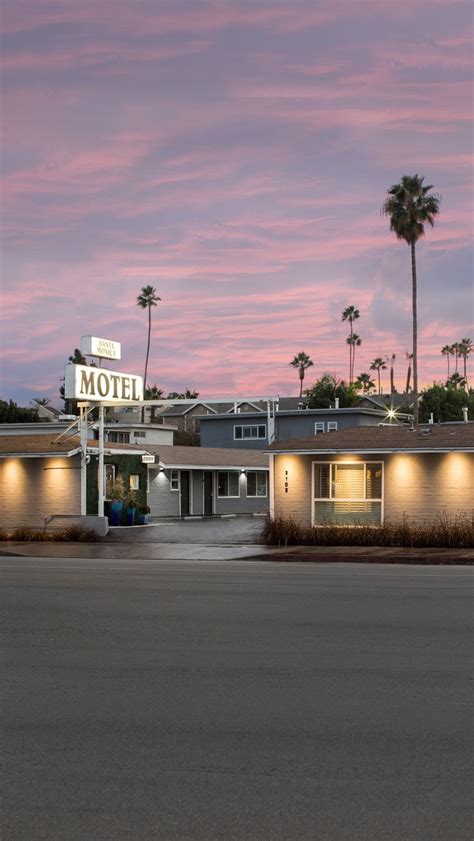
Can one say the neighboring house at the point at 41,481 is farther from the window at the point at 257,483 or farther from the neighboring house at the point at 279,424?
the neighboring house at the point at 279,424

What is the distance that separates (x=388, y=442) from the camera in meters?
34.0

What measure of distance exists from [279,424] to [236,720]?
61558mm

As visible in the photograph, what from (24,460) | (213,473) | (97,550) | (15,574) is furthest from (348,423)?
(15,574)

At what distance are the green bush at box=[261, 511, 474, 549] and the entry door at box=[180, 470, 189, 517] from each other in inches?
788

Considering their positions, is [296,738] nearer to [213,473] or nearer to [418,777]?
[418,777]

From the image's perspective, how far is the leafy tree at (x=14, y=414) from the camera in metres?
79.1

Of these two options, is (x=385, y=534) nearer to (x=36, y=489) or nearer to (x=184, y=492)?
(x=36, y=489)

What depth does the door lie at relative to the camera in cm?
5284

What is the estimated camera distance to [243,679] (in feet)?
32.6

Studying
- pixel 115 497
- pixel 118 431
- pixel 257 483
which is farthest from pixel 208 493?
pixel 115 497

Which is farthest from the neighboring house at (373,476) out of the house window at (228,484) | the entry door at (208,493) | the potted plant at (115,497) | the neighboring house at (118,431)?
the house window at (228,484)

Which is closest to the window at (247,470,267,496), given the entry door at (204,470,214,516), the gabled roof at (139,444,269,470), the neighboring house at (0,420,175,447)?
the gabled roof at (139,444,269,470)

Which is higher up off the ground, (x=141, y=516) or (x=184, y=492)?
(x=184, y=492)

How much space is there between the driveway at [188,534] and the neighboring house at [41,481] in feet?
6.86
